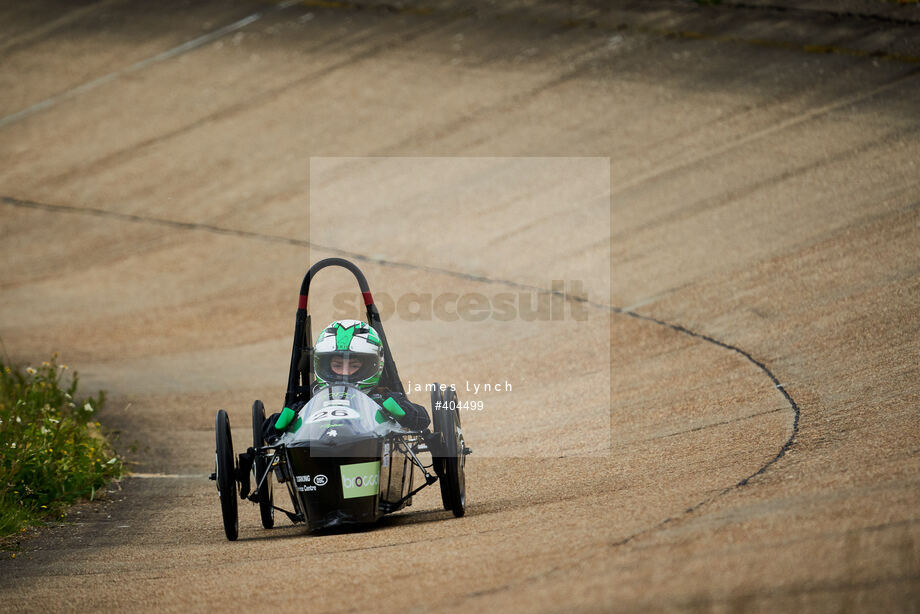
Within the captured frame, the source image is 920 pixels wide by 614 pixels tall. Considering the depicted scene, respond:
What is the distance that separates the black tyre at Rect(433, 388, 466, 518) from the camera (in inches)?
281

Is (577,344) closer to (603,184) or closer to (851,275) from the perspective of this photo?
(851,275)

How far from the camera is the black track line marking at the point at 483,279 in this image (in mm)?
6586

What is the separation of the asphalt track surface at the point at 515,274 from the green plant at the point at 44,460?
0.39 meters

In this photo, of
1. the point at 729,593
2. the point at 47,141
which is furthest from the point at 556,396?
the point at 47,141

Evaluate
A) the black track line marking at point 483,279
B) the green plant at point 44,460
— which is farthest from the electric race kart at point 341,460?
the green plant at point 44,460

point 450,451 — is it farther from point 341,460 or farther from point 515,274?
point 515,274

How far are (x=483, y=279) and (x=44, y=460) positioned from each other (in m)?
7.93

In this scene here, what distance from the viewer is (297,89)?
22547mm

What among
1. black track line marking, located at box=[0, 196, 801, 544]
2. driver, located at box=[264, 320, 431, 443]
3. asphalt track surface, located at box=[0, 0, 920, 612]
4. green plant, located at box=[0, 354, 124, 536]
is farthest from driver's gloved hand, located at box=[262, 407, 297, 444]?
black track line marking, located at box=[0, 196, 801, 544]

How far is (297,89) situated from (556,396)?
13.1m

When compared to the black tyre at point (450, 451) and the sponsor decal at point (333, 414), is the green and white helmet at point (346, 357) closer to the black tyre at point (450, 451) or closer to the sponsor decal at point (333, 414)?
the sponsor decal at point (333, 414)

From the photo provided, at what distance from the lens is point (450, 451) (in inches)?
281

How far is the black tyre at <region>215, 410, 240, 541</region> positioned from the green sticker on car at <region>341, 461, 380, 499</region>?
872mm

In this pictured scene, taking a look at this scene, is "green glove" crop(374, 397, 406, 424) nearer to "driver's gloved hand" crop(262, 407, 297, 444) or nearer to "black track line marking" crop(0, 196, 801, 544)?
"driver's gloved hand" crop(262, 407, 297, 444)
